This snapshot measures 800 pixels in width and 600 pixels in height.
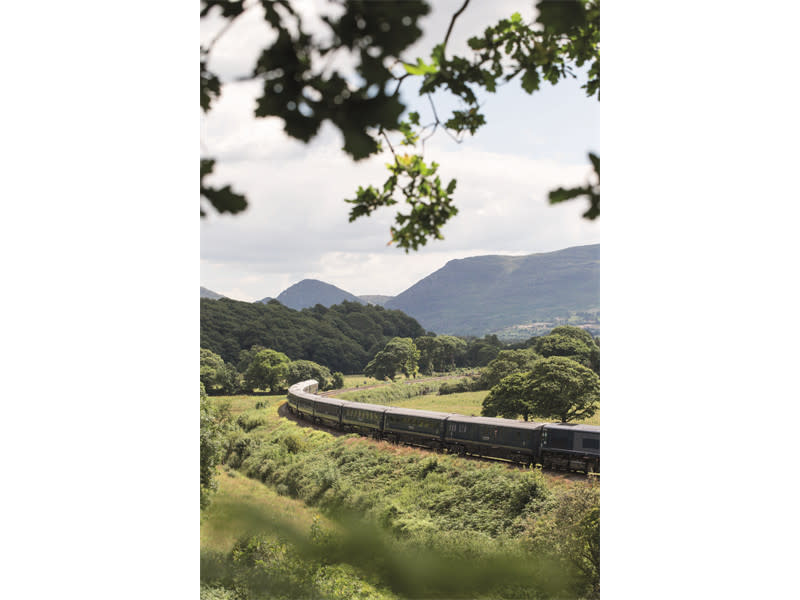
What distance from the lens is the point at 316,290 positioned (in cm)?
385

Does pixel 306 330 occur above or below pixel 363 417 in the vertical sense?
above

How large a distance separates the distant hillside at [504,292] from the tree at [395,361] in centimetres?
23

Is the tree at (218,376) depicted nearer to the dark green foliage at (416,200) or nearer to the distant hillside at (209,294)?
the distant hillside at (209,294)

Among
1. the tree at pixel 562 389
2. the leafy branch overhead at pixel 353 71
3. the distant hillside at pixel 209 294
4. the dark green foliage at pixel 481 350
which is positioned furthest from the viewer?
the dark green foliage at pixel 481 350

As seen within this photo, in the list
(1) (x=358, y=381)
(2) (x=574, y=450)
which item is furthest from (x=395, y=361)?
(2) (x=574, y=450)

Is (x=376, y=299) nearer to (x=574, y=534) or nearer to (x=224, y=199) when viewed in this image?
(x=574, y=534)

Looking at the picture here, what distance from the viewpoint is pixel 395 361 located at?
3.99 m

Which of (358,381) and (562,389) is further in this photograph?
(358,381)

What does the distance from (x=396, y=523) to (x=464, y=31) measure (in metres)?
2.98

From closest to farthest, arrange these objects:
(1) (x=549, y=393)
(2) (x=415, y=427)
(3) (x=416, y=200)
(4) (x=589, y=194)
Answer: (4) (x=589, y=194) → (3) (x=416, y=200) → (1) (x=549, y=393) → (2) (x=415, y=427)

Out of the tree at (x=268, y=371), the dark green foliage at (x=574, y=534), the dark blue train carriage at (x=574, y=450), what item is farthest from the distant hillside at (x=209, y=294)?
the dark green foliage at (x=574, y=534)

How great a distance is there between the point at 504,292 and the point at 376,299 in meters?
0.91

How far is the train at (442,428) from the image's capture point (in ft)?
11.7

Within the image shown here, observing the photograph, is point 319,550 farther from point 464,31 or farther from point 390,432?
point 464,31
